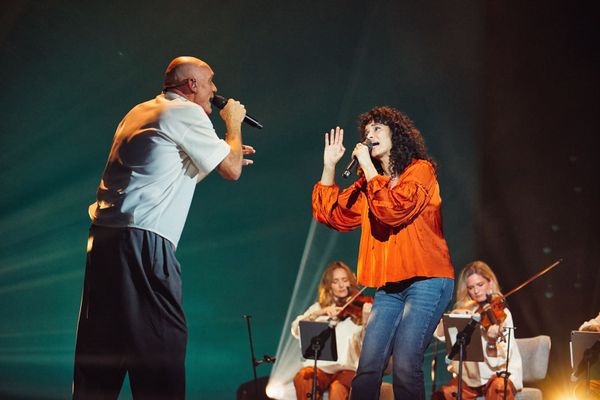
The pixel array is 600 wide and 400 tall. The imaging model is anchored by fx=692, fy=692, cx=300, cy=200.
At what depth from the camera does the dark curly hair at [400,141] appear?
10.3ft

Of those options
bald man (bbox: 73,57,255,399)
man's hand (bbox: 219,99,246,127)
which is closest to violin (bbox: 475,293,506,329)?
man's hand (bbox: 219,99,246,127)

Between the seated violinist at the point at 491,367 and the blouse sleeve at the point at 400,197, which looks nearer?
the blouse sleeve at the point at 400,197

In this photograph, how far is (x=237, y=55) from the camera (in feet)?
17.6

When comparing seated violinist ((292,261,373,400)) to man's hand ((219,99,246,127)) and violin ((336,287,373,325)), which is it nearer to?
violin ((336,287,373,325))

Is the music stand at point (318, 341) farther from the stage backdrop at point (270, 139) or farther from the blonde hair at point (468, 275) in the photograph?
the stage backdrop at point (270, 139)

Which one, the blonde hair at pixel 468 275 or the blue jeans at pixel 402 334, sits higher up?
the blonde hair at pixel 468 275

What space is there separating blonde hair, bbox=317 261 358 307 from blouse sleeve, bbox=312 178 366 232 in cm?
190

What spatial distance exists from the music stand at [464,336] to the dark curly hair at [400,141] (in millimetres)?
1129

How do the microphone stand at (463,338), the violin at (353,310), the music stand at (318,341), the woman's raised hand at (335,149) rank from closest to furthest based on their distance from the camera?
the woman's raised hand at (335,149), the microphone stand at (463,338), the music stand at (318,341), the violin at (353,310)

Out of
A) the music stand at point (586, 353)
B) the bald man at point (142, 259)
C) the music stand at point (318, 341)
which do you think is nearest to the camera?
the bald man at point (142, 259)

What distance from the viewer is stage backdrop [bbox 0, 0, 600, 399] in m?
4.53

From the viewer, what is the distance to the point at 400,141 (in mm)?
3156

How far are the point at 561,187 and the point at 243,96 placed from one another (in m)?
2.55

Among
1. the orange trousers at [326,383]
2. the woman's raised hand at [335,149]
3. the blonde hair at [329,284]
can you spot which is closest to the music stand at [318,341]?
the orange trousers at [326,383]
